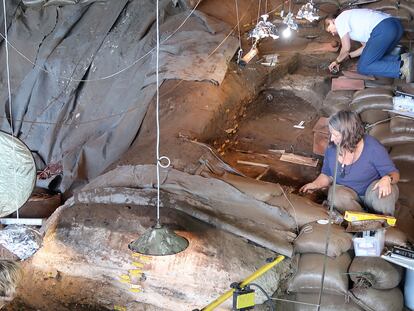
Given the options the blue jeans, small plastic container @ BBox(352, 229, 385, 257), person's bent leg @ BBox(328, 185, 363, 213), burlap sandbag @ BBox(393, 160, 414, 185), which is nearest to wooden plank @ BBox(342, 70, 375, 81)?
the blue jeans

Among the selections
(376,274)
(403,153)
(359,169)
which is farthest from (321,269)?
(403,153)

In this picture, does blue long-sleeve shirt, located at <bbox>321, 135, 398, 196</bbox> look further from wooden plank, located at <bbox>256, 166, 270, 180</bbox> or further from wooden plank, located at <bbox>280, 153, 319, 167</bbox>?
wooden plank, located at <bbox>280, 153, 319, 167</bbox>

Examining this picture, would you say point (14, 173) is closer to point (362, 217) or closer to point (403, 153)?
point (362, 217)

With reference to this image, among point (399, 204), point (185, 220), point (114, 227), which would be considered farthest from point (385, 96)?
point (114, 227)

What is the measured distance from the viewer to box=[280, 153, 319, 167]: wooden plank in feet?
18.1

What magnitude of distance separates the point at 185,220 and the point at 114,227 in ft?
1.77

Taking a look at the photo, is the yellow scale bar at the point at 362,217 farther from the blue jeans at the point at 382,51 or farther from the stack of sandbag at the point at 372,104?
the blue jeans at the point at 382,51

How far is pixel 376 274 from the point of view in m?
3.62

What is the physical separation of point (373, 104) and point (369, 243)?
251 cm

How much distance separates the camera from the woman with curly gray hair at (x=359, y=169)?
3908mm

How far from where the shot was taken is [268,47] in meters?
7.73

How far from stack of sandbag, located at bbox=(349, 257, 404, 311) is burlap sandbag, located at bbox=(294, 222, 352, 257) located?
0.57 feet

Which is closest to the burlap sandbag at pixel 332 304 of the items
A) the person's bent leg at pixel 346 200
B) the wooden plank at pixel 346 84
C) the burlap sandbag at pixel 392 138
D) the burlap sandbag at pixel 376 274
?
the burlap sandbag at pixel 376 274

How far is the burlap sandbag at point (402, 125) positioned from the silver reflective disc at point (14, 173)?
138 inches
